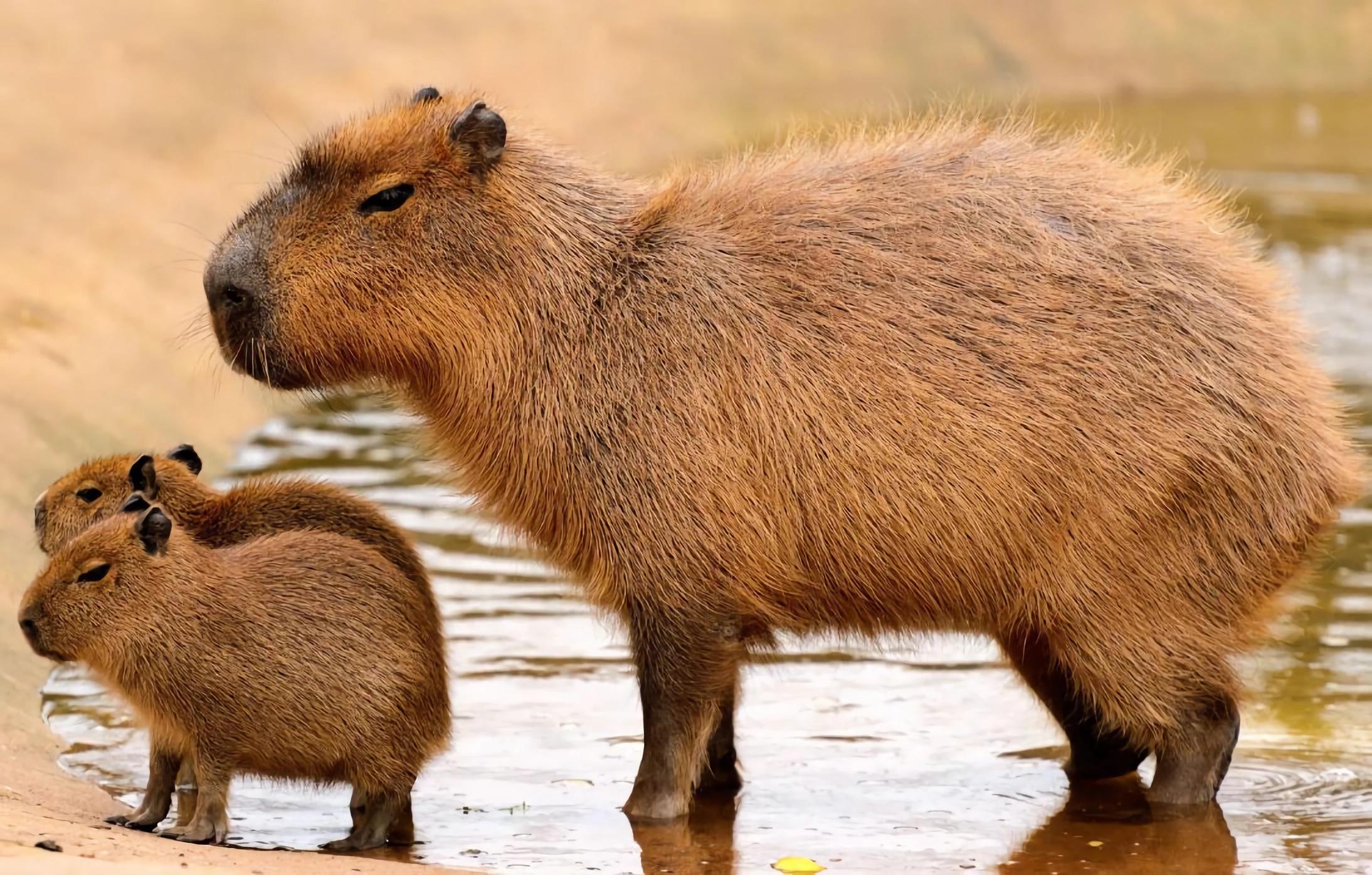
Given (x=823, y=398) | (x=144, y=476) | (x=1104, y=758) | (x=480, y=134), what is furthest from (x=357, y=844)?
(x=1104, y=758)

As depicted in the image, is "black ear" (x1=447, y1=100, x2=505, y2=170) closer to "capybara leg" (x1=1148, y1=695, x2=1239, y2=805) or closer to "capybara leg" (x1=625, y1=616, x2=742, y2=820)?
"capybara leg" (x1=625, y1=616, x2=742, y2=820)

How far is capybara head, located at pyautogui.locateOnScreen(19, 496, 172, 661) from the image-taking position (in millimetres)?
5195

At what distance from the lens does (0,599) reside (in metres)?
6.65

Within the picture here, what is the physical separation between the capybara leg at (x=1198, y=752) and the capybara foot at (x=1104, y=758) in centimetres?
20

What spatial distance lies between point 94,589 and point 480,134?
5.06 feet

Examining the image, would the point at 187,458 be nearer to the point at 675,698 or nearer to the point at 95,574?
the point at 95,574

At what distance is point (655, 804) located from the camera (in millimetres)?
5461

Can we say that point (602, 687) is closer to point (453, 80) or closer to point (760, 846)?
point (760, 846)

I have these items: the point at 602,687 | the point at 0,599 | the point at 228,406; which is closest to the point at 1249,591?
the point at 602,687

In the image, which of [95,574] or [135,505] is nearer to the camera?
[95,574]

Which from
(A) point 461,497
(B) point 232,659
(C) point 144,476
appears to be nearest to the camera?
(B) point 232,659

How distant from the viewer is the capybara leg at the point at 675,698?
5344 millimetres

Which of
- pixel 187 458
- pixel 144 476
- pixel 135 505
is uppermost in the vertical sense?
pixel 187 458

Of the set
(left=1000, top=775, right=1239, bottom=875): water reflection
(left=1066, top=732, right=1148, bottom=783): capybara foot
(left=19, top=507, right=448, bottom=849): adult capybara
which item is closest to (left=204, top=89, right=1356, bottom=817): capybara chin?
(left=1000, top=775, right=1239, bottom=875): water reflection
